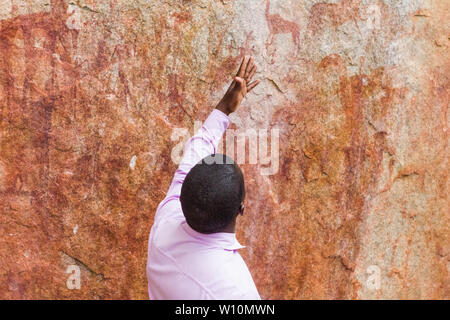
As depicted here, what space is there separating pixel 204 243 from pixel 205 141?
1.23 ft

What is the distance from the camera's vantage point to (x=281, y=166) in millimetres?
2096

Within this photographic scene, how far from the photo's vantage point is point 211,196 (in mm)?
1123

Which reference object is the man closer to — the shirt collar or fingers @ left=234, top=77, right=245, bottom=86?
the shirt collar

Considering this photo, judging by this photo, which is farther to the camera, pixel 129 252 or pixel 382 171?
pixel 382 171

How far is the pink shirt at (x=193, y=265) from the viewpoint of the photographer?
113 centimetres

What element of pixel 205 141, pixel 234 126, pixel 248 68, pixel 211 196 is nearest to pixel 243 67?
pixel 248 68

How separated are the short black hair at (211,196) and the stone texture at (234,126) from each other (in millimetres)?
849

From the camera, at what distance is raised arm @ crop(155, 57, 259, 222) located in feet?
4.44

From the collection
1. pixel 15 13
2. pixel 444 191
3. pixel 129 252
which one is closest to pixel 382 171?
pixel 444 191

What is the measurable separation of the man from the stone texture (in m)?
0.76

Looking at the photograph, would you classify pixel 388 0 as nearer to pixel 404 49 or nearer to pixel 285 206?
pixel 404 49

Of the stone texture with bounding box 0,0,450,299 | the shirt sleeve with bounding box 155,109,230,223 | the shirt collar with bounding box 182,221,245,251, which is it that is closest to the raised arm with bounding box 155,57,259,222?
the shirt sleeve with bounding box 155,109,230,223

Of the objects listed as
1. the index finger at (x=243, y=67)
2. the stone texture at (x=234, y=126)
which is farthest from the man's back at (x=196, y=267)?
the stone texture at (x=234, y=126)
